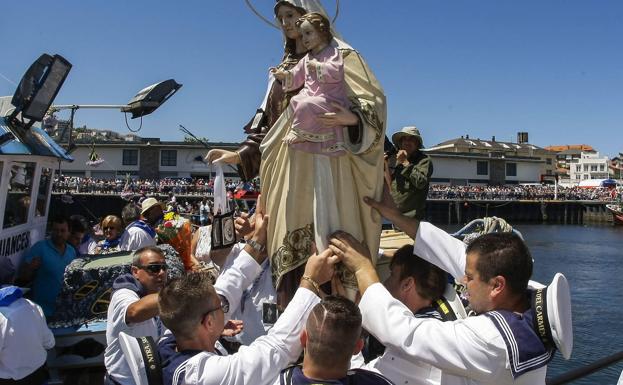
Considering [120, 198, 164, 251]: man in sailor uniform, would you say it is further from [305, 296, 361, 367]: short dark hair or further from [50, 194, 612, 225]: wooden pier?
[50, 194, 612, 225]: wooden pier

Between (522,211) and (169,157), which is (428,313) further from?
(522,211)

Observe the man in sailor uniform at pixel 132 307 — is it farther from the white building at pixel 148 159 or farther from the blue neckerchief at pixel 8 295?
the white building at pixel 148 159

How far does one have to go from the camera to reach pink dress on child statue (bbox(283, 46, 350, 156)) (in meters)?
3.02

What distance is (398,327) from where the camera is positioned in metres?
2.31

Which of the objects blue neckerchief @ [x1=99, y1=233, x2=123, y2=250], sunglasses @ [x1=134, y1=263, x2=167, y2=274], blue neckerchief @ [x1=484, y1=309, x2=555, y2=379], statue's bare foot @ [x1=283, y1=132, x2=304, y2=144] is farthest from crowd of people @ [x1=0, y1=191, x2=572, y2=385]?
blue neckerchief @ [x1=99, y1=233, x2=123, y2=250]

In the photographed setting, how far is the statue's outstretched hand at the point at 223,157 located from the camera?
3648mm

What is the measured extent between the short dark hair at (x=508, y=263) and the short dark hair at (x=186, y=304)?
3.89 feet

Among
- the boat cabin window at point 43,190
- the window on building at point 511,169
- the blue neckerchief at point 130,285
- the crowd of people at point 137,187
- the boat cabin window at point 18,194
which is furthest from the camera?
the window on building at point 511,169

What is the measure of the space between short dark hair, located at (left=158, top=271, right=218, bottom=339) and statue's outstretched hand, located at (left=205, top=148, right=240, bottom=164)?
1269 millimetres

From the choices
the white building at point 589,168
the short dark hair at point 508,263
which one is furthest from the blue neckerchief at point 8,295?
the white building at point 589,168

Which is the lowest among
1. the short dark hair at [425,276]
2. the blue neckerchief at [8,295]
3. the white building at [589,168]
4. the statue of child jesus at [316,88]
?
the blue neckerchief at [8,295]

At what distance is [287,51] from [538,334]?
227 centimetres

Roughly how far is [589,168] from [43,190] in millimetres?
109989

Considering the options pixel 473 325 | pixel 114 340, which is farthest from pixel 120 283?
pixel 473 325
